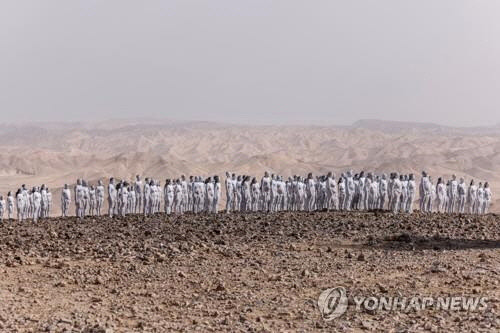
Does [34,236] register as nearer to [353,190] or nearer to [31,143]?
[353,190]

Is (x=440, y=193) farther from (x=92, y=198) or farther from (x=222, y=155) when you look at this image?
(x=222, y=155)

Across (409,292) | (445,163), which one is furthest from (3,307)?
(445,163)

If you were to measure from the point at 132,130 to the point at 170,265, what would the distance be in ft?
471

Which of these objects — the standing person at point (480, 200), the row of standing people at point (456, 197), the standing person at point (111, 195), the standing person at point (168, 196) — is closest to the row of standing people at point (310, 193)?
the row of standing people at point (456, 197)

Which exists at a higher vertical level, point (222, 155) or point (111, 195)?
point (111, 195)

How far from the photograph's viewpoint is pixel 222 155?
331 feet

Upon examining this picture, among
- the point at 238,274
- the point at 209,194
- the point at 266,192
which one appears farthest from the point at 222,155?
the point at 238,274

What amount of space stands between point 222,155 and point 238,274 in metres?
86.7

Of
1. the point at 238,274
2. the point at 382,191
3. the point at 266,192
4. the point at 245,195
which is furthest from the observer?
the point at 245,195

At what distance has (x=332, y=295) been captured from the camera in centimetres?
1211

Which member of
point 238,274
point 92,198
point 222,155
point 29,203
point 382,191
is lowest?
point 222,155

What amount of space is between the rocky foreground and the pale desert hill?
2560 cm

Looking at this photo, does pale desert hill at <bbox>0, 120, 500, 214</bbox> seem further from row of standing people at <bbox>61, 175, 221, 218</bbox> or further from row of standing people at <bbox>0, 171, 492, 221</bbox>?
row of standing people at <bbox>61, 175, 221, 218</bbox>

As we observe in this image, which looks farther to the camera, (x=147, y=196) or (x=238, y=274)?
(x=147, y=196)
